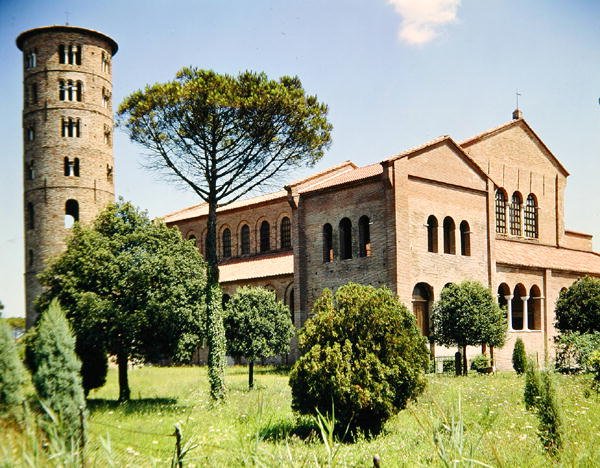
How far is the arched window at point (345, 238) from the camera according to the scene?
28.6m

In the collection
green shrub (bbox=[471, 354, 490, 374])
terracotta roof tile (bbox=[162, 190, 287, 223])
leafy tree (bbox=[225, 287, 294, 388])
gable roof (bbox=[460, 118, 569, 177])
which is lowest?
green shrub (bbox=[471, 354, 490, 374])

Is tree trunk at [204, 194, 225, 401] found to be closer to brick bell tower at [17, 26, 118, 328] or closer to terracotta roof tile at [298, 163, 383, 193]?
terracotta roof tile at [298, 163, 383, 193]

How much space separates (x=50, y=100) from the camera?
3769 centimetres

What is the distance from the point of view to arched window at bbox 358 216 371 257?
27.8 metres

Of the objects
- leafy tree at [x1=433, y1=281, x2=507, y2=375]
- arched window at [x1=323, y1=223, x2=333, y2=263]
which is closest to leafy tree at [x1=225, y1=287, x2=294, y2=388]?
arched window at [x1=323, y1=223, x2=333, y2=263]

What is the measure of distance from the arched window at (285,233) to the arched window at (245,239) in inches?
118

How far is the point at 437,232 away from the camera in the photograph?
28203 mm

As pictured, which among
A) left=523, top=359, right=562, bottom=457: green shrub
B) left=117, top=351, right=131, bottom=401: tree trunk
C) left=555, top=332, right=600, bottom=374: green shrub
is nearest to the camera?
left=523, top=359, right=562, bottom=457: green shrub

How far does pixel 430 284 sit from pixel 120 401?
13.6m

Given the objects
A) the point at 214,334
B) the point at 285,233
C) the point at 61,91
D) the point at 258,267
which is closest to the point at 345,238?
the point at 258,267

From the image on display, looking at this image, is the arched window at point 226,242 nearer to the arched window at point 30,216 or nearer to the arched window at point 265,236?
the arched window at point 265,236

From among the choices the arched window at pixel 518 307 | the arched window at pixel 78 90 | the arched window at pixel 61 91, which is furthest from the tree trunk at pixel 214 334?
the arched window at pixel 61 91

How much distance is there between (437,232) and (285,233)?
1124cm

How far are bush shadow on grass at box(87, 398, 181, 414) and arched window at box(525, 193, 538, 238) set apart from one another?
2292 centimetres
